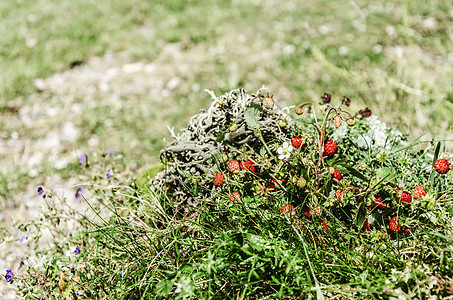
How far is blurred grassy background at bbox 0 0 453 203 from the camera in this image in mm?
3734

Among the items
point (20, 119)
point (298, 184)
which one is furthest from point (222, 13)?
point (298, 184)

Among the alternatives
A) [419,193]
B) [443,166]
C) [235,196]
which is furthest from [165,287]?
[443,166]

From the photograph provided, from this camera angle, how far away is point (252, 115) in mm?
1778

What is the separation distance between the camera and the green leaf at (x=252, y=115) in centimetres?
177

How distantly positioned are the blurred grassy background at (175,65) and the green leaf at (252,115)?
1868 millimetres

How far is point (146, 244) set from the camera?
1783 millimetres

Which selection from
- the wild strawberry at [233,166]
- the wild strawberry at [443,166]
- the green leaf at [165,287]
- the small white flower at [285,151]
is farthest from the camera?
the wild strawberry at [233,166]

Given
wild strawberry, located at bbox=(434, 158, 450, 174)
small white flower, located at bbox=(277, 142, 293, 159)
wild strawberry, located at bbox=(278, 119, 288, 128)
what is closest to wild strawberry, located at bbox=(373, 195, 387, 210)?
wild strawberry, located at bbox=(434, 158, 450, 174)

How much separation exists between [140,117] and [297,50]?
2.10m

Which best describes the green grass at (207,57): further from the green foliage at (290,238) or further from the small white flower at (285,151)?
the small white flower at (285,151)

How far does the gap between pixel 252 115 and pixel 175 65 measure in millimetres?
3179

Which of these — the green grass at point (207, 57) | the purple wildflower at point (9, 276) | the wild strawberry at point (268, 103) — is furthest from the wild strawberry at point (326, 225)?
the green grass at point (207, 57)

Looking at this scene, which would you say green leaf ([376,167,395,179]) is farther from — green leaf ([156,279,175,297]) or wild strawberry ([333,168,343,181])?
green leaf ([156,279,175,297])

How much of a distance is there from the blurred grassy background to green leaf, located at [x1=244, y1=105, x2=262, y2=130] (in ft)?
6.13
